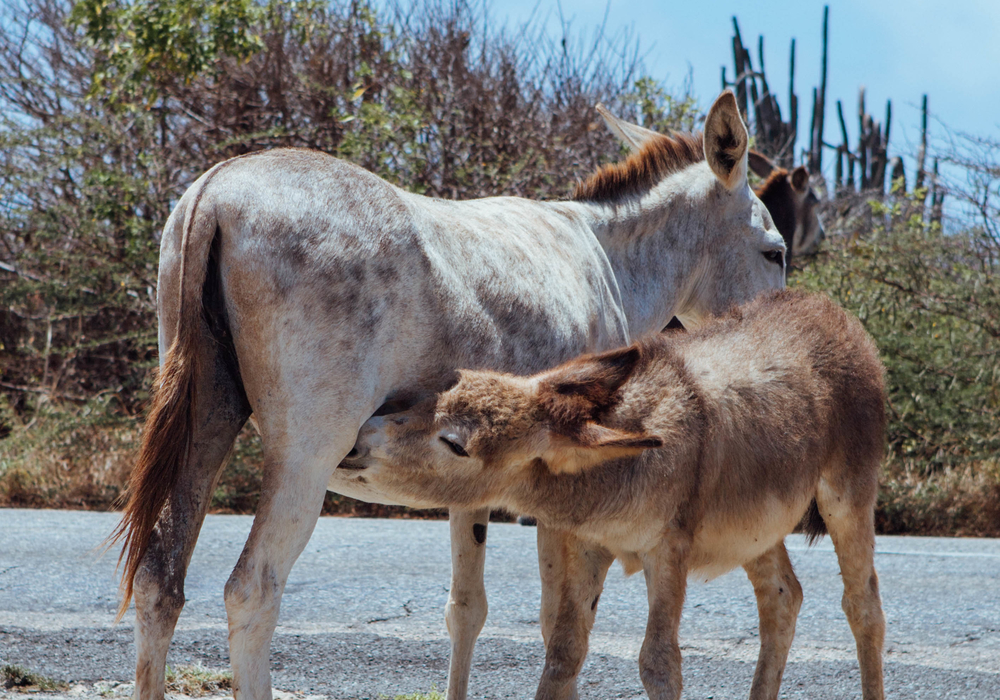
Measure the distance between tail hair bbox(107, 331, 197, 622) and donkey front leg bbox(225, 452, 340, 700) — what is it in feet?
0.96

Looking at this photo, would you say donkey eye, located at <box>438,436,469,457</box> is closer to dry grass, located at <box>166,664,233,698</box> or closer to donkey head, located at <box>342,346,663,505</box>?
donkey head, located at <box>342,346,663,505</box>

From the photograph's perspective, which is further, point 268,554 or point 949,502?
point 949,502

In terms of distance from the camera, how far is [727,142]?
454 cm

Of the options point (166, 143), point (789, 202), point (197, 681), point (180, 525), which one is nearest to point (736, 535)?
point (180, 525)

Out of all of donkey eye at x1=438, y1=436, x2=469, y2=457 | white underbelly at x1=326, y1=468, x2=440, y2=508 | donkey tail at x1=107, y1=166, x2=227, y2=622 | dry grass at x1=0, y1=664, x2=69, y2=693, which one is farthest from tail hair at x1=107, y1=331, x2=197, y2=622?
dry grass at x1=0, y1=664, x2=69, y2=693

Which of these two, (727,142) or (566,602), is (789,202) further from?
(566,602)

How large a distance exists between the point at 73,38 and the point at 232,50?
3.75 m

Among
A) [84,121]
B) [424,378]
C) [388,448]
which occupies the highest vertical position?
[84,121]

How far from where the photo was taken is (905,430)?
9.48 meters

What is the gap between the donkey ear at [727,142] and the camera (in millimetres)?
4277

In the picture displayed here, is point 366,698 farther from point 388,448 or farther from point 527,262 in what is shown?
point 527,262

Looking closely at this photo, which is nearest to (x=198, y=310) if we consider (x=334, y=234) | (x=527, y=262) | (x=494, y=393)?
(x=334, y=234)

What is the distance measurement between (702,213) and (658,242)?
284 mm

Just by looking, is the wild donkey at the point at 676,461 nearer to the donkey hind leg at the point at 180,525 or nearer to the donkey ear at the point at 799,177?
the donkey hind leg at the point at 180,525
